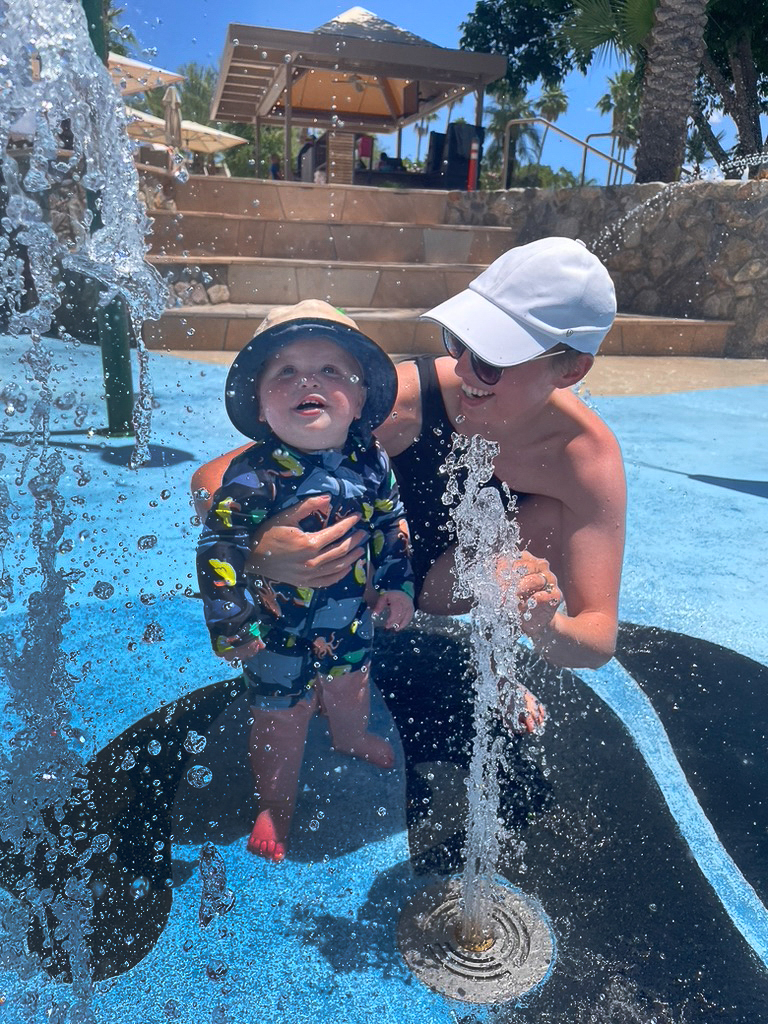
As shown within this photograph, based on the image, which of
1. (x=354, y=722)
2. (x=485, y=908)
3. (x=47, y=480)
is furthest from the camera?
A: (x=47, y=480)

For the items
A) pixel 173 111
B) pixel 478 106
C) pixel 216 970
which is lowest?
pixel 216 970

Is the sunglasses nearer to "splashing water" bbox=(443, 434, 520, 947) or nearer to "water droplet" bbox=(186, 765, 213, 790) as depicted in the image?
"splashing water" bbox=(443, 434, 520, 947)

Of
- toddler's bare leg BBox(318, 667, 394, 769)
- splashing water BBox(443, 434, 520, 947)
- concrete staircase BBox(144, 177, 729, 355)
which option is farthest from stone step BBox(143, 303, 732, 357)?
toddler's bare leg BBox(318, 667, 394, 769)

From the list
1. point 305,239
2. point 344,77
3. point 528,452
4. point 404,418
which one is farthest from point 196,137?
point 528,452

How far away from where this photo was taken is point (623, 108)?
33.9m

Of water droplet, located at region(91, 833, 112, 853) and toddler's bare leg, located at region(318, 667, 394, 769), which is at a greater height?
toddler's bare leg, located at region(318, 667, 394, 769)

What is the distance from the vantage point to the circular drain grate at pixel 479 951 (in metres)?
1.49

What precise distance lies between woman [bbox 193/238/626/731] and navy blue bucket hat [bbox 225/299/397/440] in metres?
0.18

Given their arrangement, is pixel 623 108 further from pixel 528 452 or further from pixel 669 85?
pixel 528 452

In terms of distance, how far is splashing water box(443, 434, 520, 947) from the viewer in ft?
5.41

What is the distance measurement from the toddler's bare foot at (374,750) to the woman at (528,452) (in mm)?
430

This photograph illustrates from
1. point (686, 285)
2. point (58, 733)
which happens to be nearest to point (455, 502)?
point (58, 733)

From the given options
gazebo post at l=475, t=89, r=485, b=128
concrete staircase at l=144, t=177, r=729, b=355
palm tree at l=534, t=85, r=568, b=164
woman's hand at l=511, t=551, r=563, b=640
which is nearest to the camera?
woman's hand at l=511, t=551, r=563, b=640

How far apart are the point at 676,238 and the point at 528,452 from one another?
865 cm
